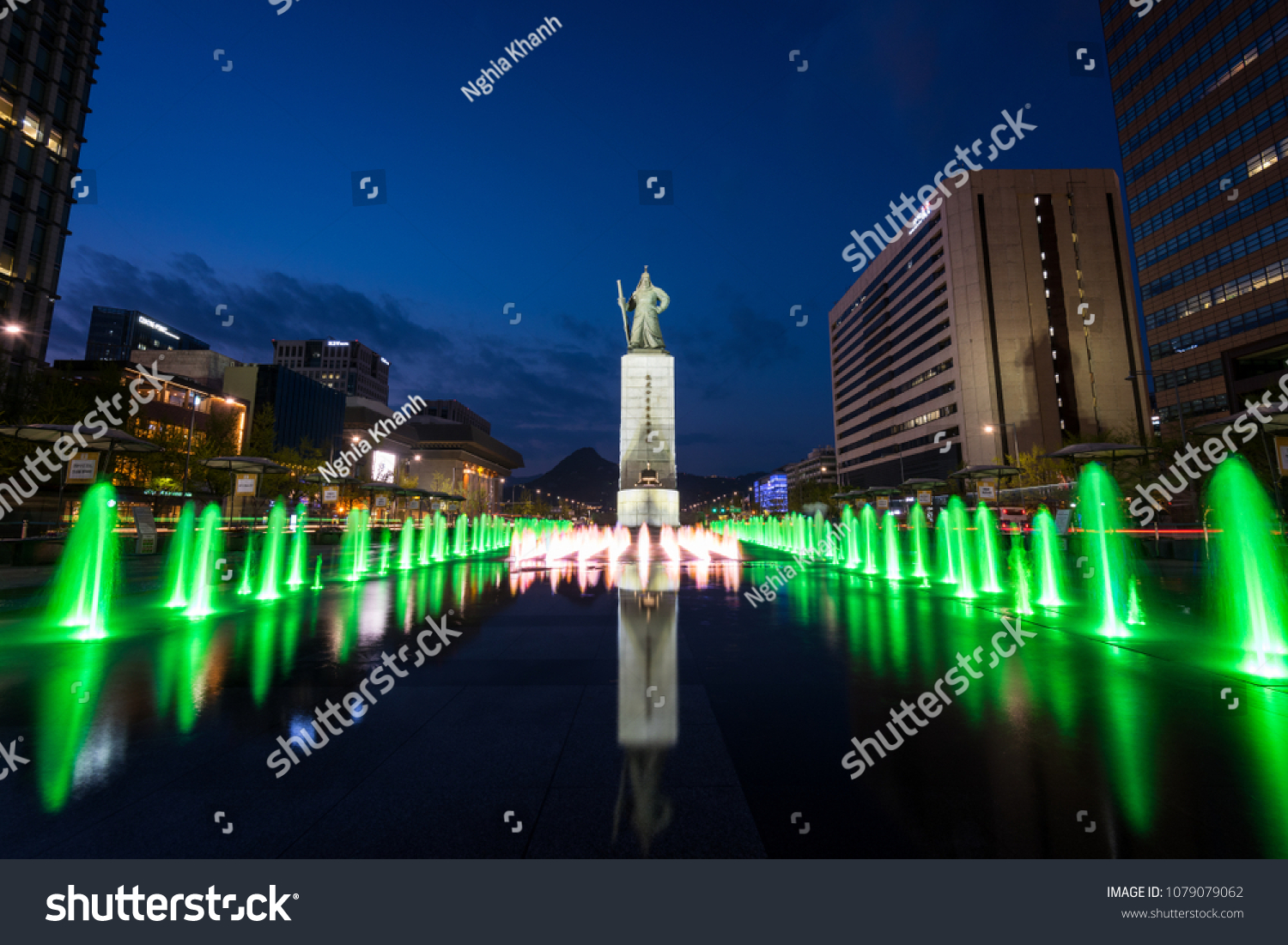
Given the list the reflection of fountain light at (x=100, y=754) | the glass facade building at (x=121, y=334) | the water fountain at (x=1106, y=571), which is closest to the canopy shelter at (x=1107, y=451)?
the water fountain at (x=1106, y=571)

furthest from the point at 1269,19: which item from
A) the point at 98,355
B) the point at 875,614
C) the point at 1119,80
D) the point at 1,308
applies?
the point at 98,355

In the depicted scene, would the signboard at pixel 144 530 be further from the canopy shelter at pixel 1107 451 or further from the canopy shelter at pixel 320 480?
the canopy shelter at pixel 320 480

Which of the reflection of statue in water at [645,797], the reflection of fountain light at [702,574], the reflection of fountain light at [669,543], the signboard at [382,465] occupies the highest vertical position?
the signboard at [382,465]

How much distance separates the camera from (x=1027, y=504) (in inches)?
1571

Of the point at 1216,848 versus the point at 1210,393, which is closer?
the point at 1216,848

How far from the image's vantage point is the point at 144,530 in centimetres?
1948

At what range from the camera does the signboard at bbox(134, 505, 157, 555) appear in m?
19.4

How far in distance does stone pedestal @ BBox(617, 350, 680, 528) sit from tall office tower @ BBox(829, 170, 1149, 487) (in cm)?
4257

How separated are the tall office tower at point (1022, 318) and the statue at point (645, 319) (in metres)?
43.9

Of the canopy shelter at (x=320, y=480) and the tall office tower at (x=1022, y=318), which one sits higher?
the tall office tower at (x=1022, y=318)

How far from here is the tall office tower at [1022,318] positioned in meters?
68.2

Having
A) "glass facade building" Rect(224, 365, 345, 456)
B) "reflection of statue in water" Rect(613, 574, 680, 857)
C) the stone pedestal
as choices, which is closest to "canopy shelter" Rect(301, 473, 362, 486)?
"glass facade building" Rect(224, 365, 345, 456)
